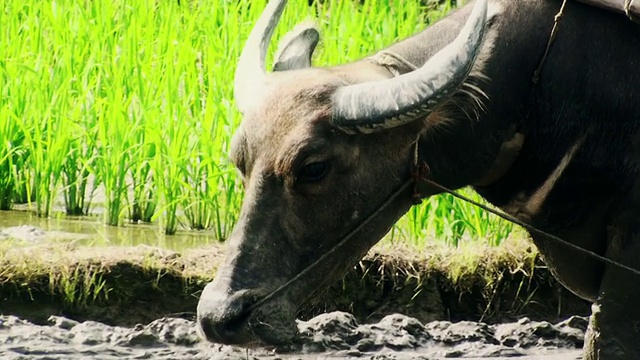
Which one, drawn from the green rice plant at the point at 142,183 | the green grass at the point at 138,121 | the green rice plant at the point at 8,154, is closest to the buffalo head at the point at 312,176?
the green grass at the point at 138,121

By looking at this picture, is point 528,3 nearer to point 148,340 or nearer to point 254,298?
point 254,298

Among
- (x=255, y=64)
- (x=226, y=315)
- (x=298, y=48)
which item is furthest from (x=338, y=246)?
(x=298, y=48)

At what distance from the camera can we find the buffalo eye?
398 cm

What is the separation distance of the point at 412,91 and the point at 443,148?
0.37 m

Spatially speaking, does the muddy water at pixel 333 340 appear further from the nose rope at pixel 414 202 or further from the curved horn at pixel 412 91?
the curved horn at pixel 412 91

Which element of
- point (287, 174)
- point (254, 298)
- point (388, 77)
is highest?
point (388, 77)

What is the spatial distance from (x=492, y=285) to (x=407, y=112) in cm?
221

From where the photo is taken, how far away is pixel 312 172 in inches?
157

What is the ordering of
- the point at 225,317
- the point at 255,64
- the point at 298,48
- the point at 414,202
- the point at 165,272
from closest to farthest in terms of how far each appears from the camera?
→ the point at 225,317 < the point at 414,202 < the point at 255,64 < the point at 298,48 < the point at 165,272

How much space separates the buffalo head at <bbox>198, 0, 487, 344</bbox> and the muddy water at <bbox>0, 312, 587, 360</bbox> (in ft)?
4.34

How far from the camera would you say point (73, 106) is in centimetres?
698

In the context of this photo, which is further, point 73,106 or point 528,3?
point 73,106

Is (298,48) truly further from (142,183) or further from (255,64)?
(142,183)

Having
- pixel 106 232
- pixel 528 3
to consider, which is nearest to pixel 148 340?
pixel 106 232
